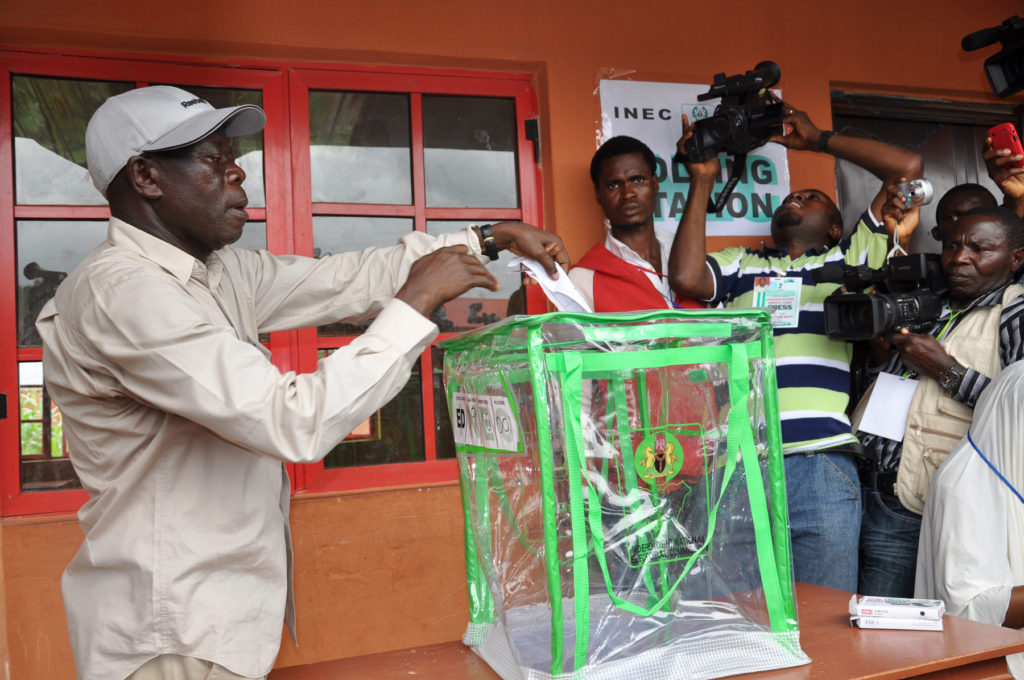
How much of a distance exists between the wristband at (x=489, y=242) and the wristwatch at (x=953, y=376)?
4.57ft

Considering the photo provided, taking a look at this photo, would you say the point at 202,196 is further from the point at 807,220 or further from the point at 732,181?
the point at 807,220

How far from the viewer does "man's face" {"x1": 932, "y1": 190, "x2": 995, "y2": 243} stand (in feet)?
9.53

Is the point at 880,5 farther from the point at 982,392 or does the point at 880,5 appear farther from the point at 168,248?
the point at 168,248

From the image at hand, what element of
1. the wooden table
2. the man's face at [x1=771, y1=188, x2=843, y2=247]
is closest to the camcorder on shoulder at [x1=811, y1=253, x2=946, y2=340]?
the man's face at [x1=771, y1=188, x2=843, y2=247]

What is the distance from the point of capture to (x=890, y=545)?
2.57 metres

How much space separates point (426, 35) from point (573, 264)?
36.0 inches

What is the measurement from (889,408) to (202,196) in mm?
2013

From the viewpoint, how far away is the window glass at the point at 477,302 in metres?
2.99

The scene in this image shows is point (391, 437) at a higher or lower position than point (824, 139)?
lower

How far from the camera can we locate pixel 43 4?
8.33ft

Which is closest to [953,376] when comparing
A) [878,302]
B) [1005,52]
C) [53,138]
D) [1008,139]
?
[878,302]

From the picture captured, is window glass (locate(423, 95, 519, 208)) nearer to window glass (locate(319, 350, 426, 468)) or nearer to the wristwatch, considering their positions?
window glass (locate(319, 350, 426, 468))

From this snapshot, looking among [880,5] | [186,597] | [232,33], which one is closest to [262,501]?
[186,597]

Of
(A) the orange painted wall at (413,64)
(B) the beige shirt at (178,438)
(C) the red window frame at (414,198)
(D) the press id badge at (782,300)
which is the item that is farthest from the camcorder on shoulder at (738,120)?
(B) the beige shirt at (178,438)
